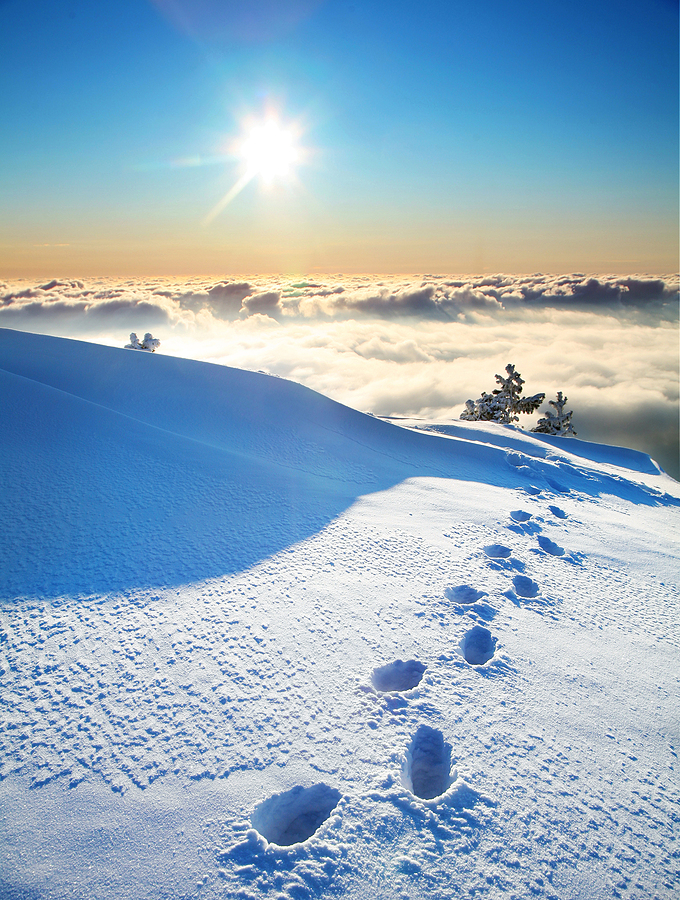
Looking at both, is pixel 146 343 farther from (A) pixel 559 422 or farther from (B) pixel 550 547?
(A) pixel 559 422

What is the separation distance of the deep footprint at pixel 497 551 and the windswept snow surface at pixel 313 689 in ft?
0.18

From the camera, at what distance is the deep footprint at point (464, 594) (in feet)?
15.8

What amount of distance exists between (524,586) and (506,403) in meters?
25.1

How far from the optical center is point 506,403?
2833 centimetres

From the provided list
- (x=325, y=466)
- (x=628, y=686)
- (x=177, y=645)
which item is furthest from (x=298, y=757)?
(x=325, y=466)

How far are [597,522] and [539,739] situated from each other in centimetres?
554

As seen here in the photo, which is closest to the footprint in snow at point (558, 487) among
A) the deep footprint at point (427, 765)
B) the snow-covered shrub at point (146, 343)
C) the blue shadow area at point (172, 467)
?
the blue shadow area at point (172, 467)

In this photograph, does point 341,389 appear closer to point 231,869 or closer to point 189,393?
point 189,393

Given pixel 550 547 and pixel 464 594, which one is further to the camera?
pixel 550 547

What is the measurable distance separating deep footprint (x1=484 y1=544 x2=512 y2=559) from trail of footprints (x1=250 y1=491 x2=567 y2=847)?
66.2 inches

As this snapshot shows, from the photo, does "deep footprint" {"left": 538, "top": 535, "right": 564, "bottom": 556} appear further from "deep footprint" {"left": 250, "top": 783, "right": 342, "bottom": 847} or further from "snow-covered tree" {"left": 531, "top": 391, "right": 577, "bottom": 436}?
"snow-covered tree" {"left": 531, "top": 391, "right": 577, "bottom": 436}

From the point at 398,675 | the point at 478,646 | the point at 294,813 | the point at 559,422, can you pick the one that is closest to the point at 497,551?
the point at 478,646

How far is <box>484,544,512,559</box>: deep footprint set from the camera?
19.3ft

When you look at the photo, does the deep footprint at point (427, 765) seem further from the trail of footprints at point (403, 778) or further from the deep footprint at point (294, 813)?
the deep footprint at point (294, 813)
